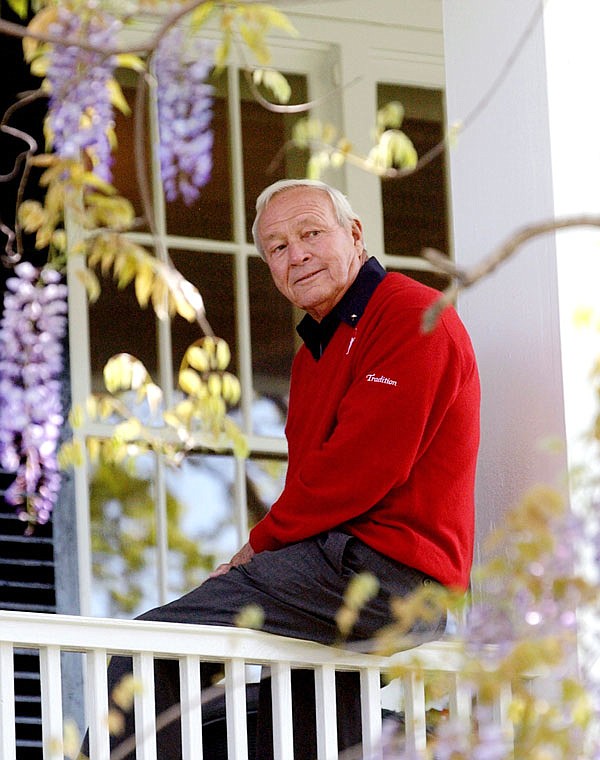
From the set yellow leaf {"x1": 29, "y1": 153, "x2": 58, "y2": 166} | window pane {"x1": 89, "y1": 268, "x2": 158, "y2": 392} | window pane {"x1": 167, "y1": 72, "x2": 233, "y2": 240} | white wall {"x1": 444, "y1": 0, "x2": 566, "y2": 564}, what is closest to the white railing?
white wall {"x1": 444, "y1": 0, "x2": 566, "y2": 564}

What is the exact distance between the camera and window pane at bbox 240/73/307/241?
575 centimetres

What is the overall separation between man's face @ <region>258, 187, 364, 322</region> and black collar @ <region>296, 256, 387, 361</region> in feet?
0.09

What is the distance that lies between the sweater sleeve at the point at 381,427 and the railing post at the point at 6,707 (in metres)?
0.66

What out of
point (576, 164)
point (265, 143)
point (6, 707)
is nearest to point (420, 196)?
point (265, 143)

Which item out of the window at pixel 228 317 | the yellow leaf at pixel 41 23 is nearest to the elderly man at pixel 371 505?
the yellow leaf at pixel 41 23

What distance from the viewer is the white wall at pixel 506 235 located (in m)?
4.10

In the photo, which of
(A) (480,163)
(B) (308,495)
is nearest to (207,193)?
(A) (480,163)

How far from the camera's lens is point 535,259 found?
411 cm

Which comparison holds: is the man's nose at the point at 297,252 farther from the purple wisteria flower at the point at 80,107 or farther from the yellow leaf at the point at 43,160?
the yellow leaf at the point at 43,160

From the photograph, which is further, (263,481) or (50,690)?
(263,481)

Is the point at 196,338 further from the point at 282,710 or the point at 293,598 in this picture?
the point at 282,710

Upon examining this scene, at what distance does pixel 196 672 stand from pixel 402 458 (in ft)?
1.94

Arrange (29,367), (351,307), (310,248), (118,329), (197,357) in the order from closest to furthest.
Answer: (351,307) < (310,248) < (29,367) < (197,357) < (118,329)

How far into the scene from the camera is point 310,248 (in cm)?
423
